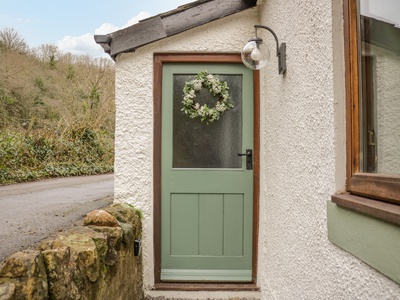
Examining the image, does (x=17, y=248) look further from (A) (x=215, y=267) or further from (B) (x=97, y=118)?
(B) (x=97, y=118)

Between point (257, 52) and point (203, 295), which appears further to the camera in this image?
point (203, 295)

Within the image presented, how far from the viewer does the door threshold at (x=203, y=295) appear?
341cm

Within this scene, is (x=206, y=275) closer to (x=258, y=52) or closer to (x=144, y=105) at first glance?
(x=144, y=105)

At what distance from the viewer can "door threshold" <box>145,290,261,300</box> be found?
3.41 metres

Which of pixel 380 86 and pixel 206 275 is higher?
pixel 380 86

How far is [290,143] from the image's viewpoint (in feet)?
8.05

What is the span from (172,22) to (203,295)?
8.37 ft

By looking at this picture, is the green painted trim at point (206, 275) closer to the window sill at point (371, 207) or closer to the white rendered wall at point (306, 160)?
the white rendered wall at point (306, 160)

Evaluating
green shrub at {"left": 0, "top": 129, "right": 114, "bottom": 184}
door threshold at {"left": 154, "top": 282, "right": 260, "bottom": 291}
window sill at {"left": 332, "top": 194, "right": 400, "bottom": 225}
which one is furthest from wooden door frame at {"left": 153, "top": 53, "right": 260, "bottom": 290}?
green shrub at {"left": 0, "top": 129, "right": 114, "bottom": 184}

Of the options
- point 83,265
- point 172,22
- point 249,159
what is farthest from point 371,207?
point 172,22

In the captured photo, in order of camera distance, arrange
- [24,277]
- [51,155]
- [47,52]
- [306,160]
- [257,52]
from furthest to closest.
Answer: [47,52]
[51,155]
[257,52]
[306,160]
[24,277]

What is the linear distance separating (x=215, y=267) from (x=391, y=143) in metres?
2.51

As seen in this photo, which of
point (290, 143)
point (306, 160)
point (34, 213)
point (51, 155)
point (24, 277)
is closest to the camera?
point (24, 277)

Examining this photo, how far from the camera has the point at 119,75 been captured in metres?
3.48
